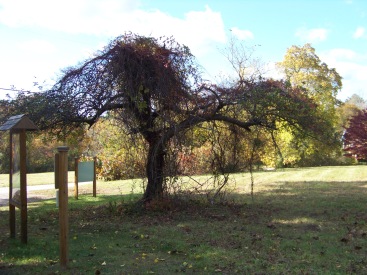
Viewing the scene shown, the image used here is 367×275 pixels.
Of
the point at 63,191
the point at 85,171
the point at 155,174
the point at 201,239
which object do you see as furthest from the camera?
the point at 85,171

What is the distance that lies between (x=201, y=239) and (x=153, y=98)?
11.8 feet

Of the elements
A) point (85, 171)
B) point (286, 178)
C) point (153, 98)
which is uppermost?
point (153, 98)

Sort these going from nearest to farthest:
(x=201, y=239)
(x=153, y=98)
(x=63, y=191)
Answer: (x=63, y=191) < (x=201, y=239) < (x=153, y=98)

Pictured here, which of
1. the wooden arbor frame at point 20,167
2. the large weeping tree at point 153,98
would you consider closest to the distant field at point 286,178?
the large weeping tree at point 153,98

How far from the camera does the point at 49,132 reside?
1023 centimetres

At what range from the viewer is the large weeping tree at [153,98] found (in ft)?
29.6

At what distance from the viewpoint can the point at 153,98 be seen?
9.25 meters

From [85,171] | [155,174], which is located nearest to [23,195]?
[155,174]

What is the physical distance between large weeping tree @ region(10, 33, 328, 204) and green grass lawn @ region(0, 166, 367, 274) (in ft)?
5.56

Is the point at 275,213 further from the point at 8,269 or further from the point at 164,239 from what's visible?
the point at 8,269

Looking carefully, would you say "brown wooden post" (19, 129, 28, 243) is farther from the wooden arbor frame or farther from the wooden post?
the wooden post

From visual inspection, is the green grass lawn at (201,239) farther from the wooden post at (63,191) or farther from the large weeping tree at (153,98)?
the large weeping tree at (153,98)

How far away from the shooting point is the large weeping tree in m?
9.02

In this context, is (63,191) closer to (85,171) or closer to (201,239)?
(201,239)
